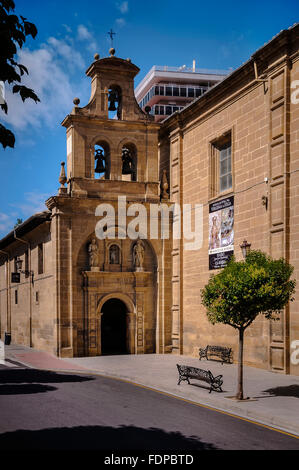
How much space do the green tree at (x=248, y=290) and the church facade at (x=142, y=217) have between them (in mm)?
6117

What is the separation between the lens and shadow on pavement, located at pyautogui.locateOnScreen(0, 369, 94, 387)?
58.9 feet

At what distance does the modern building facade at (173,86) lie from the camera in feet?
228

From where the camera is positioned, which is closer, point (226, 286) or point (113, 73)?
point (226, 286)

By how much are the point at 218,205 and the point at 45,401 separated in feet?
38.3

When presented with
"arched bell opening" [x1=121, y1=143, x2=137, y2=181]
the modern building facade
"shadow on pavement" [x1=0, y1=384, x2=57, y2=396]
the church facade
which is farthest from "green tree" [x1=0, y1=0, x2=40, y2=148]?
the modern building facade

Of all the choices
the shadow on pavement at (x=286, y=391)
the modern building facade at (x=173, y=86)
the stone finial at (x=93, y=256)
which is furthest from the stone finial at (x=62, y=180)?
the modern building facade at (x=173, y=86)

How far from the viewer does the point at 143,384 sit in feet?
56.9

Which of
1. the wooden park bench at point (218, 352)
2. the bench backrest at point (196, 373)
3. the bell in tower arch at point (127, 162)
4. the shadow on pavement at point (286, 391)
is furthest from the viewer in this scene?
the bell in tower arch at point (127, 162)

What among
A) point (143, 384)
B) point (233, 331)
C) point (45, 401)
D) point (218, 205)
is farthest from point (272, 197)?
point (45, 401)

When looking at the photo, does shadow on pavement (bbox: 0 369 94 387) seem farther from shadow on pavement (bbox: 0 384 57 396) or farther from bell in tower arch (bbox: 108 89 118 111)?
bell in tower arch (bbox: 108 89 118 111)

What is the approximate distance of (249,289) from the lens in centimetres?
1377

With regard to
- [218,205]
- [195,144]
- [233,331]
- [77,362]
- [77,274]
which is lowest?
[77,362]

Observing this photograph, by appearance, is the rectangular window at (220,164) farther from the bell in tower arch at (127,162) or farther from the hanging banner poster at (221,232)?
the bell in tower arch at (127,162)

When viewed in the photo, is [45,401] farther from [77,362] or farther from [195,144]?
[195,144]
